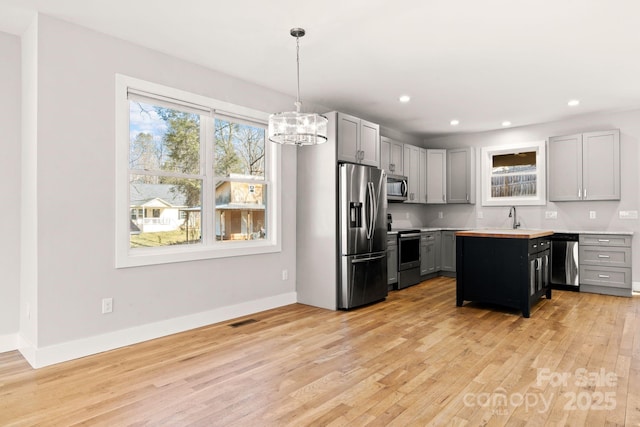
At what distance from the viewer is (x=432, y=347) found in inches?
130

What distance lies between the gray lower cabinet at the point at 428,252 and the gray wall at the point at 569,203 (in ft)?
2.78

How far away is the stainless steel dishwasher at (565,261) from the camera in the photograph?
220 inches

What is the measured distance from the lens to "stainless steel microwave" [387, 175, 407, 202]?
625 centimetres

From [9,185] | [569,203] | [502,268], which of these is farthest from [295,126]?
[569,203]

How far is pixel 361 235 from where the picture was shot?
4707 mm

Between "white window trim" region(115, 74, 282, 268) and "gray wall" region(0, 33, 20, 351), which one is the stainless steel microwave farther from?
"gray wall" region(0, 33, 20, 351)

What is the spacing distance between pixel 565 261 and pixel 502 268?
2.04 m

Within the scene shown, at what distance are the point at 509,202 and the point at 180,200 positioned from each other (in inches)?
214

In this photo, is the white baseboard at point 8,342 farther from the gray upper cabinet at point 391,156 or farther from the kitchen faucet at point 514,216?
the kitchen faucet at point 514,216

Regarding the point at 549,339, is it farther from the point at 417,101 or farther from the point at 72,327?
the point at 72,327

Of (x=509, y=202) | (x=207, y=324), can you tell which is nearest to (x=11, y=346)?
(x=207, y=324)

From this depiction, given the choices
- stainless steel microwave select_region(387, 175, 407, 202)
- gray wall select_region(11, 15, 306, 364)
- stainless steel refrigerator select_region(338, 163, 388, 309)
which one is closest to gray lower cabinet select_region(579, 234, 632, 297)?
stainless steel microwave select_region(387, 175, 407, 202)

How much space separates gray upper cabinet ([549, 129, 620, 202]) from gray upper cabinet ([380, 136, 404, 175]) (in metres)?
2.31

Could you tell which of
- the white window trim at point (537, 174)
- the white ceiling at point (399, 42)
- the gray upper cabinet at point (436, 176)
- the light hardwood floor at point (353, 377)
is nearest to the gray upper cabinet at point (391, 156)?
the gray upper cabinet at point (436, 176)
